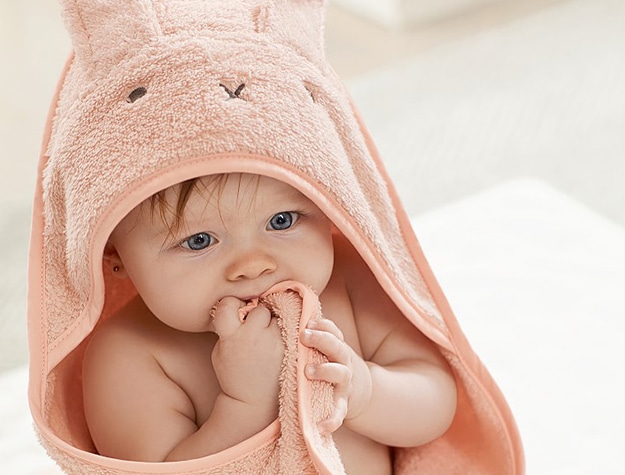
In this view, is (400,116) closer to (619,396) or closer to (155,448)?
(619,396)

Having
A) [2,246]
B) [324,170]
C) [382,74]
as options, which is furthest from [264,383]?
[382,74]

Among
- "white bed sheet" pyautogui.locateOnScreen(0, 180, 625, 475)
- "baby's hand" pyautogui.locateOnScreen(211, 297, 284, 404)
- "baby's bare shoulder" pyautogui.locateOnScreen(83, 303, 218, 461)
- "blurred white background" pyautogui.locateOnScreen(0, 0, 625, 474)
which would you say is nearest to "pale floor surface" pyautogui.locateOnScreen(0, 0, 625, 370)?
"blurred white background" pyautogui.locateOnScreen(0, 0, 625, 474)

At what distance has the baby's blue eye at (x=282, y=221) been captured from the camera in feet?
2.42

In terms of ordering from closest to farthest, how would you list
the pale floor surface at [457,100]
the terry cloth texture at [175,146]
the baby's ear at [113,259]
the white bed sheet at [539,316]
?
the terry cloth texture at [175,146]
the baby's ear at [113,259]
the white bed sheet at [539,316]
the pale floor surface at [457,100]

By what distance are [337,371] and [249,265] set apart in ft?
0.33

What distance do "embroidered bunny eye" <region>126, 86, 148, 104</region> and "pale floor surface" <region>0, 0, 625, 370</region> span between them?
0.59 meters

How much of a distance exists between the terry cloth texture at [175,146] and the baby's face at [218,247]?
0.08 ft

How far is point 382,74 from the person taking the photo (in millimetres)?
1941

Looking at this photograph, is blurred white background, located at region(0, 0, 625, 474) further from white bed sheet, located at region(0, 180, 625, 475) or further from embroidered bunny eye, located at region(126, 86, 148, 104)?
embroidered bunny eye, located at region(126, 86, 148, 104)

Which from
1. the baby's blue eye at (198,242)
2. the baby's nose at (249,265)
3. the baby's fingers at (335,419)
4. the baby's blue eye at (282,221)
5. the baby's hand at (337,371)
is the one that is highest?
the baby's blue eye at (282,221)

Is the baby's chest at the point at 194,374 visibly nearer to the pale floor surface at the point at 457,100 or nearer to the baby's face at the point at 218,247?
the baby's face at the point at 218,247

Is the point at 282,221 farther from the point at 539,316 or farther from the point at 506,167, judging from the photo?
the point at 506,167

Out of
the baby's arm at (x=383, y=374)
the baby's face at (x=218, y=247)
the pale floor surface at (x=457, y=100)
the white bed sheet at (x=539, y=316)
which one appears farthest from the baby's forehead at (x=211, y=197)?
the pale floor surface at (x=457, y=100)

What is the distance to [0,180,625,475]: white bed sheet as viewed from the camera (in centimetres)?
101
